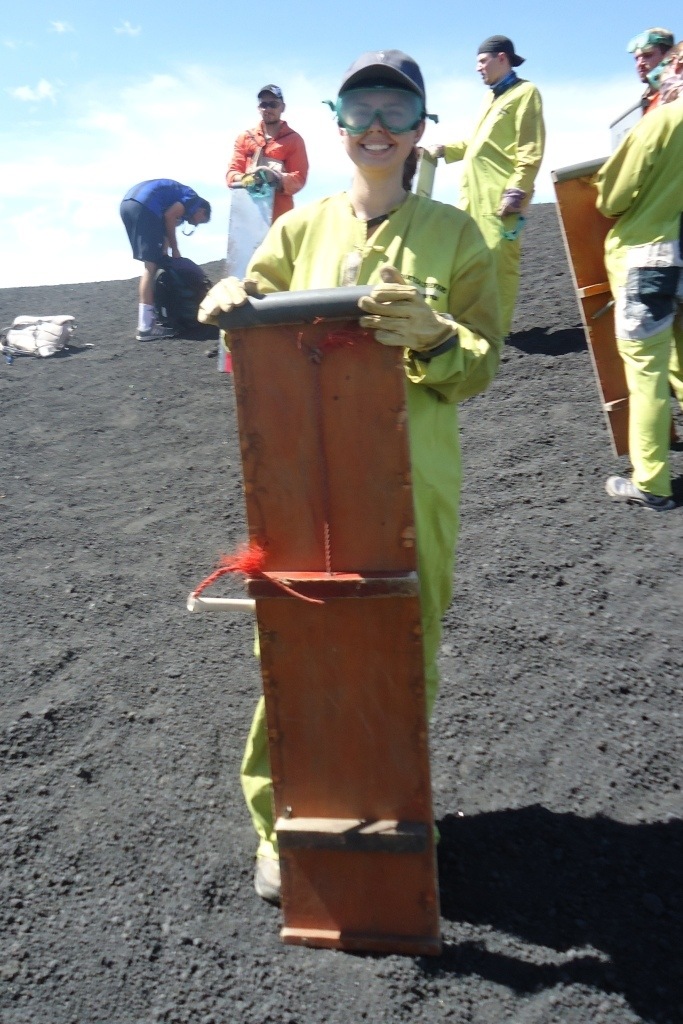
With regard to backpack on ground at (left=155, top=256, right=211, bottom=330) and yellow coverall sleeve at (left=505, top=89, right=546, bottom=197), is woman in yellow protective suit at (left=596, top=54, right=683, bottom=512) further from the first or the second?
backpack on ground at (left=155, top=256, right=211, bottom=330)

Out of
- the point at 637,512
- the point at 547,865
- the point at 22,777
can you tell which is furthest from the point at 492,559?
the point at 22,777

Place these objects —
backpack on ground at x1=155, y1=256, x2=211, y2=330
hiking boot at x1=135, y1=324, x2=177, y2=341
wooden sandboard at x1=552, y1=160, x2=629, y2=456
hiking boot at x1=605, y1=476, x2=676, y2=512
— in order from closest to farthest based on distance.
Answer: hiking boot at x1=605, y1=476, x2=676, y2=512 → wooden sandboard at x1=552, y1=160, x2=629, y2=456 → backpack on ground at x1=155, y1=256, x2=211, y2=330 → hiking boot at x1=135, y1=324, x2=177, y2=341

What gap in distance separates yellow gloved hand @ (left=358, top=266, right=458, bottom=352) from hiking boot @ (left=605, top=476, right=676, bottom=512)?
9.47ft

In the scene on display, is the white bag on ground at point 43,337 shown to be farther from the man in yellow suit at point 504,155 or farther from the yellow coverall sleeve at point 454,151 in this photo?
the man in yellow suit at point 504,155

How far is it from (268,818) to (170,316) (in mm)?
6774

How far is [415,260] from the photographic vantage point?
7.11 feet

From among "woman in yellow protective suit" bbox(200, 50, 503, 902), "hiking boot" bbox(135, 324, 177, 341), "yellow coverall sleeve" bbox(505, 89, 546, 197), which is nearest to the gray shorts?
"hiking boot" bbox(135, 324, 177, 341)

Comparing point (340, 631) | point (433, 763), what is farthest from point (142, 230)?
point (340, 631)

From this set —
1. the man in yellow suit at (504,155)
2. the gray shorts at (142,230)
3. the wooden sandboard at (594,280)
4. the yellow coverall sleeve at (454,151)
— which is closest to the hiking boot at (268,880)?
the wooden sandboard at (594,280)

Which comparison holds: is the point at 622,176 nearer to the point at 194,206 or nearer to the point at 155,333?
the point at 194,206

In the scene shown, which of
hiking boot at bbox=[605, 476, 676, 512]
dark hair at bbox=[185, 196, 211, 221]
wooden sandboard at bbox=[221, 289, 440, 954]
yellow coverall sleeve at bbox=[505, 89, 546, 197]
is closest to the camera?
wooden sandboard at bbox=[221, 289, 440, 954]

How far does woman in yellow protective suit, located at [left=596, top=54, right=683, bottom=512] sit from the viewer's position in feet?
13.8

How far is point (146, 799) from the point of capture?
2.89 meters

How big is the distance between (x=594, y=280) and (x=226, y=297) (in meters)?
3.44
